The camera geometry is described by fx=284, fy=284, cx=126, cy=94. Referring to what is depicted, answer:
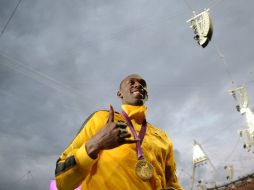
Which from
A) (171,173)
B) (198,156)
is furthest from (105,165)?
(198,156)

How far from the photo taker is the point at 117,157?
2.51m

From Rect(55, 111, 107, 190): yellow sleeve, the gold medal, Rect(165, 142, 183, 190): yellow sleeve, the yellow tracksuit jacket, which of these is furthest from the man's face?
Rect(55, 111, 107, 190): yellow sleeve

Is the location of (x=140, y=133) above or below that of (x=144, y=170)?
above

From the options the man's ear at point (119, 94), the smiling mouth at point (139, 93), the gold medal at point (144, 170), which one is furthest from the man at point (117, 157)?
the man's ear at point (119, 94)

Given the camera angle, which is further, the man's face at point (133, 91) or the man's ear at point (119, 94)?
the man's ear at point (119, 94)

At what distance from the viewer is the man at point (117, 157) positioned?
86.5 inches

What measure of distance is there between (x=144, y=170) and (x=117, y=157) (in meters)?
0.26

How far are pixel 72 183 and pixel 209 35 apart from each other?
34.7ft

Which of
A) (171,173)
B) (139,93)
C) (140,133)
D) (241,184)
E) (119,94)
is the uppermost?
(241,184)

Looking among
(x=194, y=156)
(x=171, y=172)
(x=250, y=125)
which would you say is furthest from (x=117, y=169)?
(x=250, y=125)

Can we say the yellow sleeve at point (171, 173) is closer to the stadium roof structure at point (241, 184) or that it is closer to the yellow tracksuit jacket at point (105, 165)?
the yellow tracksuit jacket at point (105, 165)

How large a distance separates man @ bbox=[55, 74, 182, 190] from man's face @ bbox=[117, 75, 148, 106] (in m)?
0.07

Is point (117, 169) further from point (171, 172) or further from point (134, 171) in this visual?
point (171, 172)

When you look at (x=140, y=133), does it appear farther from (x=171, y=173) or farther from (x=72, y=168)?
(x=72, y=168)
